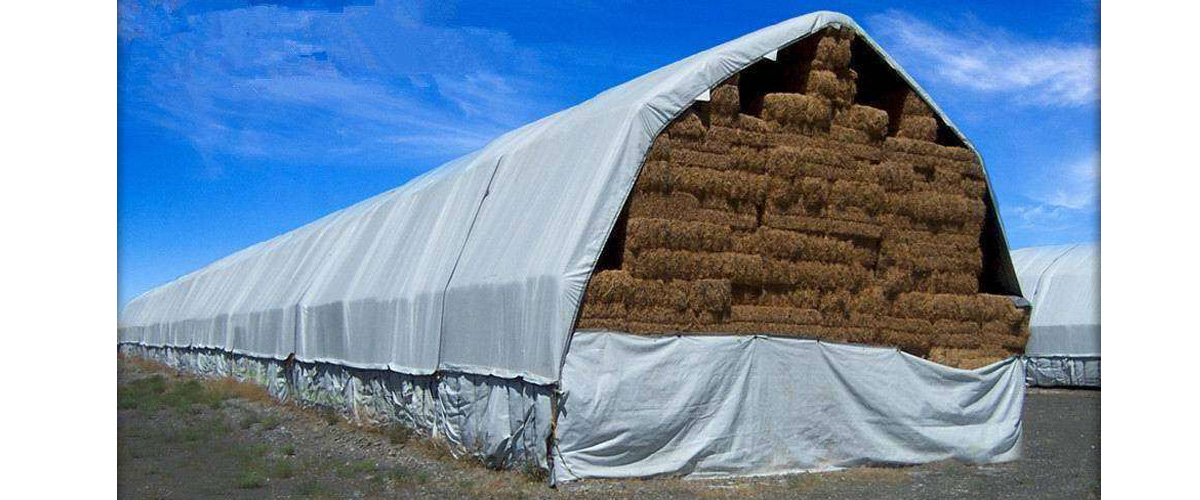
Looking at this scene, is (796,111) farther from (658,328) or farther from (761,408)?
(761,408)

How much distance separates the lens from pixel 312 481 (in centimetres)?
1041

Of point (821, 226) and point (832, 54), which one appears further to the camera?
point (832, 54)

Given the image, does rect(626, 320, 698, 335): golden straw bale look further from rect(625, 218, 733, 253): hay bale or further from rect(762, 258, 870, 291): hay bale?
rect(762, 258, 870, 291): hay bale

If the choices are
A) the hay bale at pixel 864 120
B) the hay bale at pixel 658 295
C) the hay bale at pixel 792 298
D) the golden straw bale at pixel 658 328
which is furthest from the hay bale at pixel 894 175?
the golden straw bale at pixel 658 328

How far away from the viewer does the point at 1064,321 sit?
26422 mm

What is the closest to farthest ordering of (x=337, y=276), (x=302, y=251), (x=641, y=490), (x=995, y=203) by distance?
(x=641, y=490) → (x=995, y=203) → (x=337, y=276) → (x=302, y=251)

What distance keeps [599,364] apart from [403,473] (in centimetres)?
266

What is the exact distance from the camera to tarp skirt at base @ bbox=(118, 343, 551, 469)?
10203 millimetres

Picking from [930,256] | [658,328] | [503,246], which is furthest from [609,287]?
[930,256]

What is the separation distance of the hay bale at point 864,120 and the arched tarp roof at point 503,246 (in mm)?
663

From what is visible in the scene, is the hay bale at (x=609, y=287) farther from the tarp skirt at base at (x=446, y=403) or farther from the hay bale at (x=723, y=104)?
the hay bale at (x=723, y=104)

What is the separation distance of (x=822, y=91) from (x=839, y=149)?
680 mm

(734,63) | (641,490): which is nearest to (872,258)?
(734,63)

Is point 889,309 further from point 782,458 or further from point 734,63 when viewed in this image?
point 734,63
